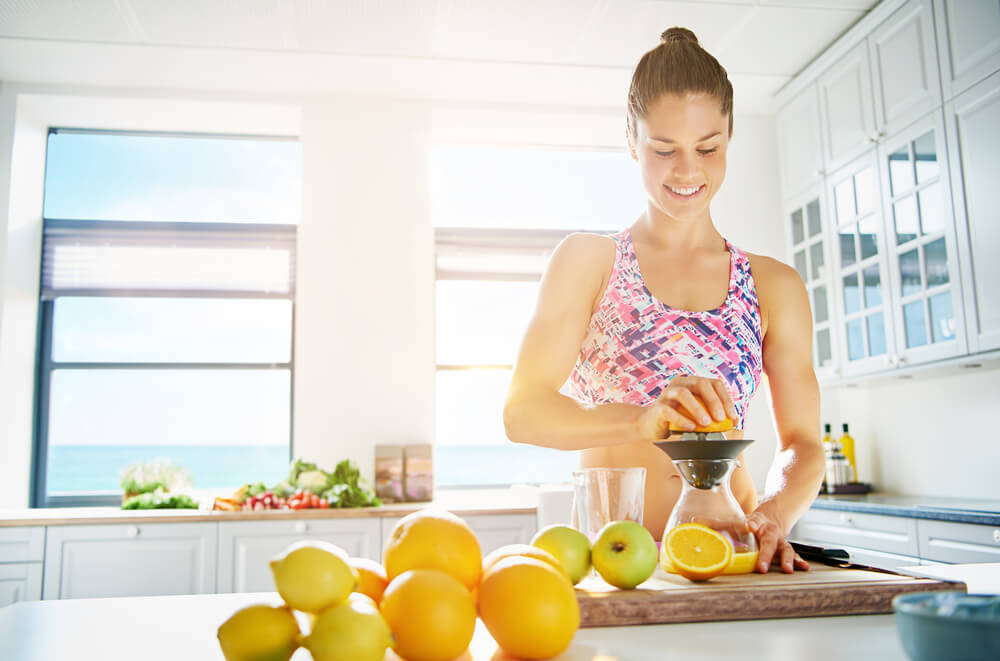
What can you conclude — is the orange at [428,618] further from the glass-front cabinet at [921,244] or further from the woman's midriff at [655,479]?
the glass-front cabinet at [921,244]

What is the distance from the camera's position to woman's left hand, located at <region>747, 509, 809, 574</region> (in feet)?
2.94

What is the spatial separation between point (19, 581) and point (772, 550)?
3220 millimetres

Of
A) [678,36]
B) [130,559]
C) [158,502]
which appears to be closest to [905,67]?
[678,36]

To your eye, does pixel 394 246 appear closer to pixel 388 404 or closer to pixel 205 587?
pixel 388 404

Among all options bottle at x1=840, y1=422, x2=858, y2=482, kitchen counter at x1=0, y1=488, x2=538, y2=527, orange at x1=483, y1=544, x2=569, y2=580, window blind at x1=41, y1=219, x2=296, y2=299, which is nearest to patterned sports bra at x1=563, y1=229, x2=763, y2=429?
orange at x1=483, y1=544, x2=569, y2=580

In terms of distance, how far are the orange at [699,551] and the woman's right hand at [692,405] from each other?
0.11 meters

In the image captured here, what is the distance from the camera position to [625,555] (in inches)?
31.3

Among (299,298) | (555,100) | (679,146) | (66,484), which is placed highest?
(555,100)

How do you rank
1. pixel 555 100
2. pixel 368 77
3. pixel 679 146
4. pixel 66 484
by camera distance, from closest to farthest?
1. pixel 679 146
2. pixel 368 77
3. pixel 555 100
4. pixel 66 484

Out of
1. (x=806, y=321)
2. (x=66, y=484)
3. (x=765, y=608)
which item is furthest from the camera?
(x=66, y=484)

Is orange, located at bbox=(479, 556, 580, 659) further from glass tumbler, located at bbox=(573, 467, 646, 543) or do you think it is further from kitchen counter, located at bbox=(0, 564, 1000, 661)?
glass tumbler, located at bbox=(573, 467, 646, 543)

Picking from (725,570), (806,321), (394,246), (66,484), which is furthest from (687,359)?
(66,484)

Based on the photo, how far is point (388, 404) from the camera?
→ 13.0ft

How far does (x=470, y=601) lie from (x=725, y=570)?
1.21ft
